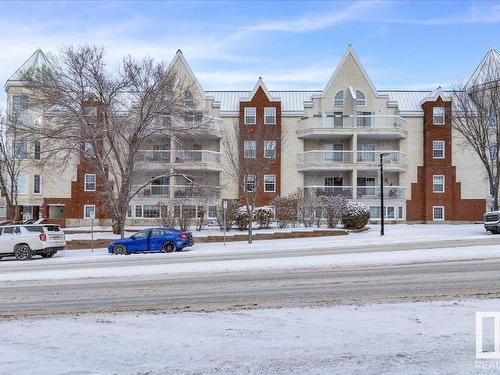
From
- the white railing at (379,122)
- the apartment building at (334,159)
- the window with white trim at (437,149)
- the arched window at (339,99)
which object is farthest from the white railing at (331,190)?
the window with white trim at (437,149)

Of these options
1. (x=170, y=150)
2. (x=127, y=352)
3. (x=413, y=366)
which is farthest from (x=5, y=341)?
(x=170, y=150)

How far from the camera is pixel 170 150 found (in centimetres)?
4234

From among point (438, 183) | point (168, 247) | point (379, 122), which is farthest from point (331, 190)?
point (168, 247)

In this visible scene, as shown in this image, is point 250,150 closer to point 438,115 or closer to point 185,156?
point 185,156

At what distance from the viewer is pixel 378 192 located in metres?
43.9

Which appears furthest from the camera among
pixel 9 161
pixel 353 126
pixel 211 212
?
pixel 353 126

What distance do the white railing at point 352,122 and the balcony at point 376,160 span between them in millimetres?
2233

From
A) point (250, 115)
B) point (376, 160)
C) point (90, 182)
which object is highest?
point (250, 115)

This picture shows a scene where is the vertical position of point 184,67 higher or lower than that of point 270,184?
higher

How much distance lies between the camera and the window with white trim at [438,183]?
4556cm

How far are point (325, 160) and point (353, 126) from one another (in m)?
3.74

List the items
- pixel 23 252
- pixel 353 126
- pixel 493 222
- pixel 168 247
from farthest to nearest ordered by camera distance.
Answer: pixel 353 126
pixel 493 222
pixel 168 247
pixel 23 252

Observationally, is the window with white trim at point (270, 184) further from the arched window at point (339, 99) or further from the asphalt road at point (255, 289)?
the asphalt road at point (255, 289)

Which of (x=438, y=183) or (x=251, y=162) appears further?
(x=438, y=183)
